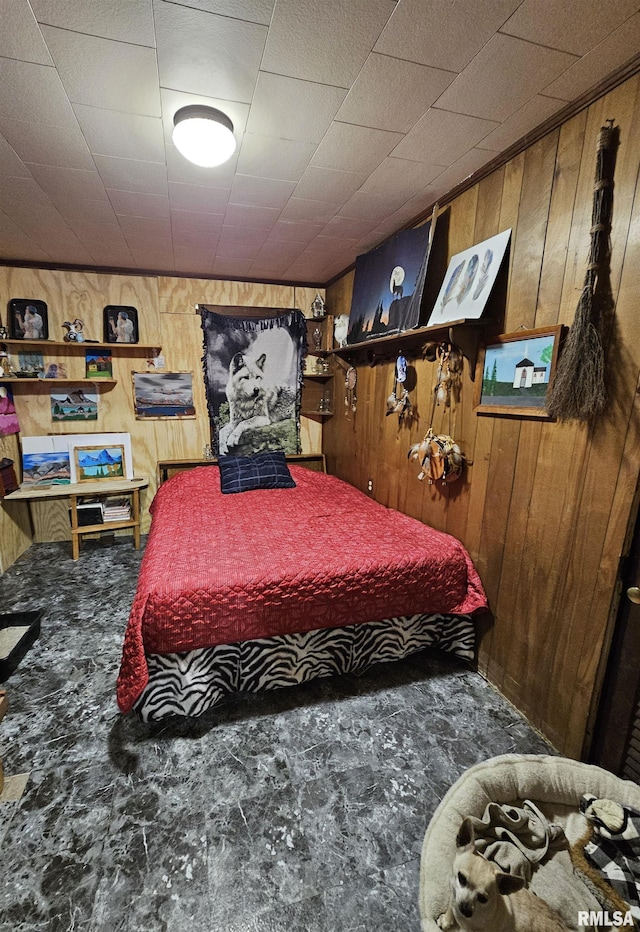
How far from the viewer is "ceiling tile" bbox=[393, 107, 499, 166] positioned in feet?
4.93

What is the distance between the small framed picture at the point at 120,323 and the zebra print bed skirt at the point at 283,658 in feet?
9.28

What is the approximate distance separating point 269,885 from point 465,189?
284 cm

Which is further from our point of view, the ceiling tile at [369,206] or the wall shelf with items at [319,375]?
the wall shelf with items at [319,375]

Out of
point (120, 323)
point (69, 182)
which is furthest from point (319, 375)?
point (69, 182)

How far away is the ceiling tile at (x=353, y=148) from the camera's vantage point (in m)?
1.59

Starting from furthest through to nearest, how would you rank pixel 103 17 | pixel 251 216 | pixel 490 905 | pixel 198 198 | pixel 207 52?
pixel 251 216, pixel 198 198, pixel 207 52, pixel 103 17, pixel 490 905

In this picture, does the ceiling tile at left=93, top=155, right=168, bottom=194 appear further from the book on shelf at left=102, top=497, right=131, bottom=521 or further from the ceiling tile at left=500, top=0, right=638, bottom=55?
the book on shelf at left=102, top=497, right=131, bottom=521

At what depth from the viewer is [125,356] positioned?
3.64m

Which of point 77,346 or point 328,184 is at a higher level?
point 328,184

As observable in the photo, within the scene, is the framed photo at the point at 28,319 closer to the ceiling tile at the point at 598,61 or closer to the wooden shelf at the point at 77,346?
the wooden shelf at the point at 77,346

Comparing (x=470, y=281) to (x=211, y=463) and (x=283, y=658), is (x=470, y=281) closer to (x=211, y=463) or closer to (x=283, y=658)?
(x=283, y=658)

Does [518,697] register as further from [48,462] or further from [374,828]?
[48,462]

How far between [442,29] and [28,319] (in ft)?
11.5

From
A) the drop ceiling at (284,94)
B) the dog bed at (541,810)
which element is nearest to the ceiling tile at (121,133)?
the drop ceiling at (284,94)
